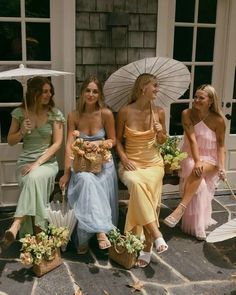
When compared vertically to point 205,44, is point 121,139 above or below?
below

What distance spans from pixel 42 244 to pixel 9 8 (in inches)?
85.6

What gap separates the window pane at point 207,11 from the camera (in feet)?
14.2

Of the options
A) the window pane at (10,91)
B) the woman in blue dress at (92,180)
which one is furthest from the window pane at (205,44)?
the window pane at (10,91)

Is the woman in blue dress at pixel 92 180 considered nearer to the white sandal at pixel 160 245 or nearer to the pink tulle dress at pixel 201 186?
the white sandal at pixel 160 245

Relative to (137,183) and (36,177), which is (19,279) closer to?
(36,177)

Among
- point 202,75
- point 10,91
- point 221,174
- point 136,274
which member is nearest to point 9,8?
point 10,91

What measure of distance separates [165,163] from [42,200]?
1.19 meters

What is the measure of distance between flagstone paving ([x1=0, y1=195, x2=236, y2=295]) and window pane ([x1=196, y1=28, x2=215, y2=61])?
2.00 meters

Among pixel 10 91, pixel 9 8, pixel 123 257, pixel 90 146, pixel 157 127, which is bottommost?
pixel 123 257

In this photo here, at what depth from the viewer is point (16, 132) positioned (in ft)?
11.8

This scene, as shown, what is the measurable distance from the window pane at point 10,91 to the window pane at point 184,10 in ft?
5.82

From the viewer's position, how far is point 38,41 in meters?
3.93

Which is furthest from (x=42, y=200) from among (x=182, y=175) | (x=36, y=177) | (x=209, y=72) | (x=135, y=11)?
(x=209, y=72)

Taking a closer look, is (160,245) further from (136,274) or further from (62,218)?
(62,218)
